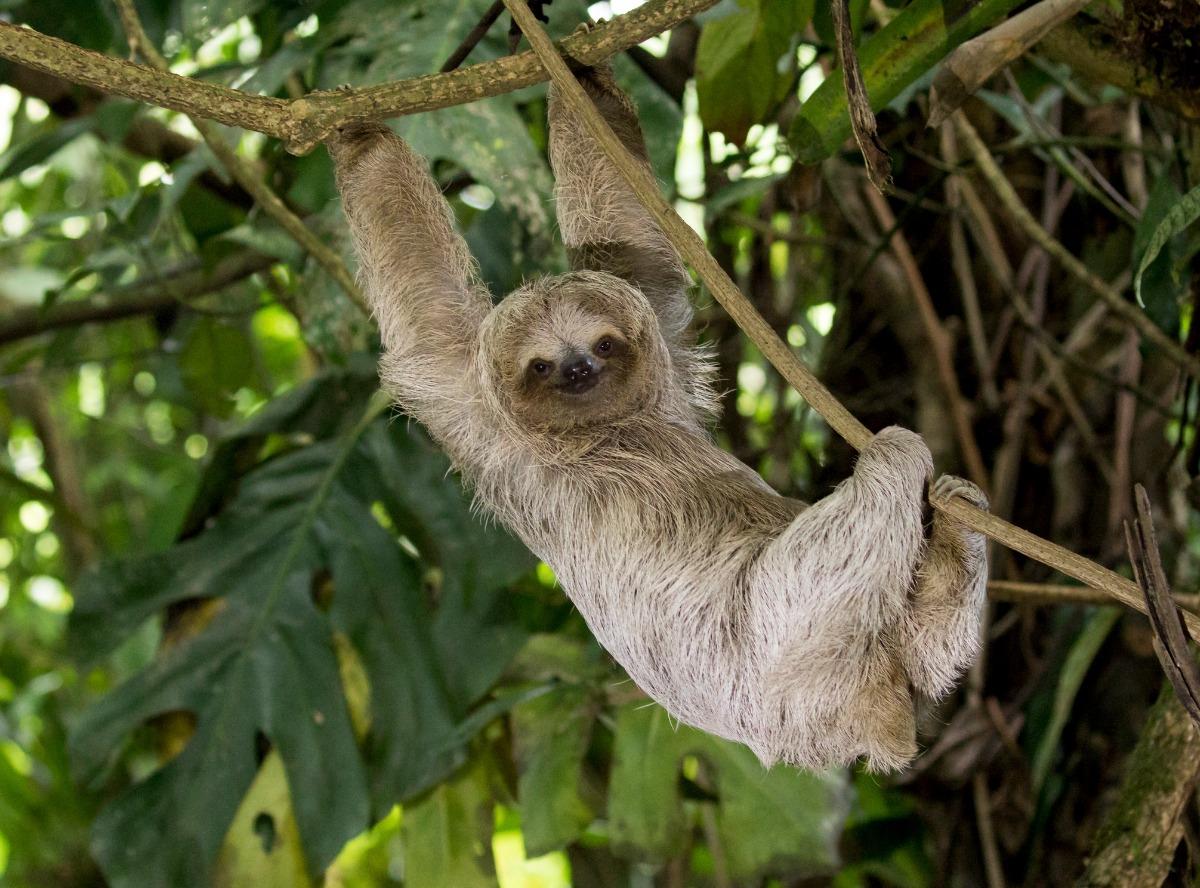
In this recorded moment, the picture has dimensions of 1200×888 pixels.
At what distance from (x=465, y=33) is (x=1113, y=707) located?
13.0ft

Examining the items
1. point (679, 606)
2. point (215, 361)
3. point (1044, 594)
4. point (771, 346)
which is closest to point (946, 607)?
point (1044, 594)

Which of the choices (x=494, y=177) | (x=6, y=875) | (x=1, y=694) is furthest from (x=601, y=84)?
(x=1, y=694)

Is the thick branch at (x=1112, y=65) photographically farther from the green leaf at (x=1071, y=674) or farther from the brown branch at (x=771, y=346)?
the green leaf at (x=1071, y=674)

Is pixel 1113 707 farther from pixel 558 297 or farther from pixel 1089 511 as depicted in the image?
pixel 558 297

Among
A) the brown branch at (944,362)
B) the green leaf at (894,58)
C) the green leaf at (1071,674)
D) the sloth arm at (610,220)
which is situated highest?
the green leaf at (894,58)

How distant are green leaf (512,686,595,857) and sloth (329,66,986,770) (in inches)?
41.6

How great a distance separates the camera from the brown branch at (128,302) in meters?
6.13

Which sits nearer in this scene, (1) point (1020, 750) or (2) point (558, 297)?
(2) point (558, 297)

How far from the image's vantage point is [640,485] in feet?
12.7

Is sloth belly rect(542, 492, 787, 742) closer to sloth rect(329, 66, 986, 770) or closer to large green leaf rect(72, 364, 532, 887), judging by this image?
sloth rect(329, 66, 986, 770)

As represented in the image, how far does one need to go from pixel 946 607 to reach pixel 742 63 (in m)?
1.90

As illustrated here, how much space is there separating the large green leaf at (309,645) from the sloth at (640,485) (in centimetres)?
93

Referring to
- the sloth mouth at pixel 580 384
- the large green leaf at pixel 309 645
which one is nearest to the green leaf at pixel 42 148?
the large green leaf at pixel 309 645

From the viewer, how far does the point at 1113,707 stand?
5344 mm
